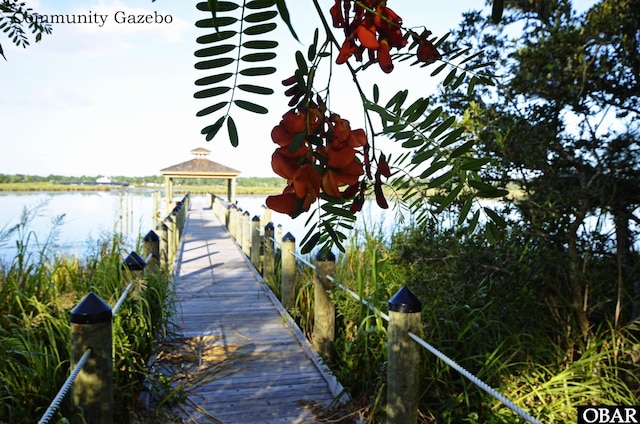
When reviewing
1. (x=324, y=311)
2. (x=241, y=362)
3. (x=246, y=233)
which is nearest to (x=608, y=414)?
(x=324, y=311)

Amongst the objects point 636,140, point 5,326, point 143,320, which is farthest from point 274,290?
point 636,140

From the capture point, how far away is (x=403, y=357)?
252 centimetres

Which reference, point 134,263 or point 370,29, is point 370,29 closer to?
point 370,29

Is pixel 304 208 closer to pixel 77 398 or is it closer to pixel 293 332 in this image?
pixel 77 398

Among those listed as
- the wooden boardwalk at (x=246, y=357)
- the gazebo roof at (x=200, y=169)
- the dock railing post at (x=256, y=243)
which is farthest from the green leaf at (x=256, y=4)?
the gazebo roof at (x=200, y=169)

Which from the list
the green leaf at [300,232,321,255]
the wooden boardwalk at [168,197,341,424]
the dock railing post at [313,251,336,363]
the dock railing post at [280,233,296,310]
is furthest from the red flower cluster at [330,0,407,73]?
the dock railing post at [280,233,296,310]

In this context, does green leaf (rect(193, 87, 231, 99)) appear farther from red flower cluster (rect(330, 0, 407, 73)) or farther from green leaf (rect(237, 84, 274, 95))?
red flower cluster (rect(330, 0, 407, 73))

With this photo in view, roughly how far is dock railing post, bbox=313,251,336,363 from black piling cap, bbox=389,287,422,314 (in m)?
1.52

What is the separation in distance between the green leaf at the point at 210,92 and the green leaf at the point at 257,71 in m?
0.03

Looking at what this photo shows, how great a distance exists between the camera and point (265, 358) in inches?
163

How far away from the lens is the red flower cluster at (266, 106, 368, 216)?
0.46 m

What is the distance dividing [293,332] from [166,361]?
1.31m

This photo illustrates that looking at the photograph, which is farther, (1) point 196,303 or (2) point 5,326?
(1) point 196,303

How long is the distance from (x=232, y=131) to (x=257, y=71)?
7cm
